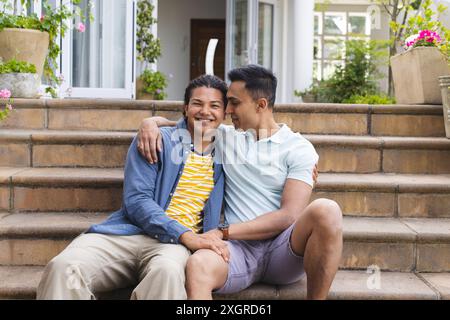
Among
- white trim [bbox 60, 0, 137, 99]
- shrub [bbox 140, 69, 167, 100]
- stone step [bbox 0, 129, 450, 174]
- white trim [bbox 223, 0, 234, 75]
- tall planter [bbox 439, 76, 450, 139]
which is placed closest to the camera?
stone step [bbox 0, 129, 450, 174]

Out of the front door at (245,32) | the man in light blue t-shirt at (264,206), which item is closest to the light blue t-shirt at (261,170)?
the man in light blue t-shirt at (264,206)

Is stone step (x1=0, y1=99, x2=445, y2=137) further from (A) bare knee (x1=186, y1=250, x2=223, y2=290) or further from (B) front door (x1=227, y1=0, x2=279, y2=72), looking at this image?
(B) front door (x1=227, y1=0, x2=279, y2=72)

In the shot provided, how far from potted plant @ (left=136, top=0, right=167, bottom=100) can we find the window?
9.13 ft

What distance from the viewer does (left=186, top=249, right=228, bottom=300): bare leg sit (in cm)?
182

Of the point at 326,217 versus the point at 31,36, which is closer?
the point at 326,217

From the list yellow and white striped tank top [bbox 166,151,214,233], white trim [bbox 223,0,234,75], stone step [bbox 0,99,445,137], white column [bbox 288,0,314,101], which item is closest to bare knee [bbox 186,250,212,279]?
yellow and white striped tank top [bbox 166,151,214,233]

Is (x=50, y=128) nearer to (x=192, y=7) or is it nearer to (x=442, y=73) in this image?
(x=442, y=73)

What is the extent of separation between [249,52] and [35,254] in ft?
16.4

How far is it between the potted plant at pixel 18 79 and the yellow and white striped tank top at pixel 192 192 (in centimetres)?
169

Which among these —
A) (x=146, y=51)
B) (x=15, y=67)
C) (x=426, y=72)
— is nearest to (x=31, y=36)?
(x=15, y=67)

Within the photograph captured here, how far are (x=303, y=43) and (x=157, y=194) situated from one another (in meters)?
5.80

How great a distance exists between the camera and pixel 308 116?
3393mm

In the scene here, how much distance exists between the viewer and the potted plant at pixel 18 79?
Result: 340 centimetres

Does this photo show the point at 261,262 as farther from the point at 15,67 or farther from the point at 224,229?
the point at 15,67
